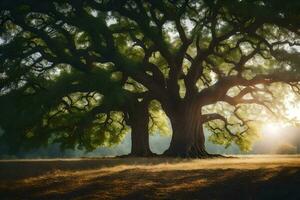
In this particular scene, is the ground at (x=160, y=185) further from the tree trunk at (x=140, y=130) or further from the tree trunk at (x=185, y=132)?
the tree trunk at (x=140, y=130)

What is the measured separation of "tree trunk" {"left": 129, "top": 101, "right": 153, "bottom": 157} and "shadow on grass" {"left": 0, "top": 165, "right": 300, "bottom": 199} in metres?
18.8

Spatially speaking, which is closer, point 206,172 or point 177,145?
point 206,172

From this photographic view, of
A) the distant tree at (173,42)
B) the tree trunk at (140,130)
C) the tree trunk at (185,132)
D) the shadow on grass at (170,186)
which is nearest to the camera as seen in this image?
the shadow on grass at (170,186)

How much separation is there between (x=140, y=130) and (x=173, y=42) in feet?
26.3

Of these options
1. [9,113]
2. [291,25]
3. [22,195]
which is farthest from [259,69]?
[22,195]

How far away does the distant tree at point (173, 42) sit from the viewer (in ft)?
77.9

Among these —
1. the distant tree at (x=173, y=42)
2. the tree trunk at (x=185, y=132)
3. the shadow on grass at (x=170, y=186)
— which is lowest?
the shadow on grass at (x=170, y=186)

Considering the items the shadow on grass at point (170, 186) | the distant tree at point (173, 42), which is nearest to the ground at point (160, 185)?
the shadow on grass at point (170, 186)

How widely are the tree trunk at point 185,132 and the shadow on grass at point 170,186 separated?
1626 cm

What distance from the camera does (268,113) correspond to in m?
39.1

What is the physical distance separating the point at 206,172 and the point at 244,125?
27.8 m

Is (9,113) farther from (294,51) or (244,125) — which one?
(244,125)

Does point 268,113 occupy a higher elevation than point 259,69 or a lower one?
lower

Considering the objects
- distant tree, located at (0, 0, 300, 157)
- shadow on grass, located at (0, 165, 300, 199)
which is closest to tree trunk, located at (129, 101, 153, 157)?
distant tree, located at (0, 0, 300, 157)
